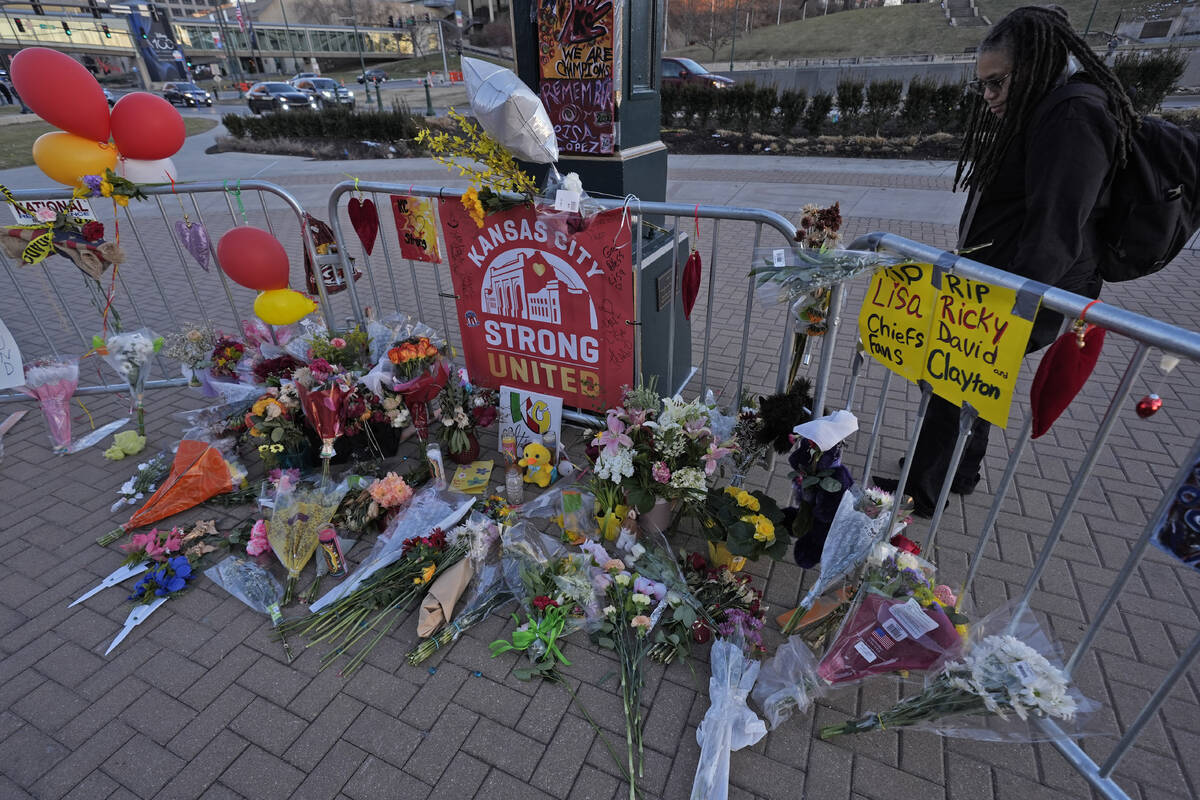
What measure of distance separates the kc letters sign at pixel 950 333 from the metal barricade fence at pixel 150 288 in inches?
138

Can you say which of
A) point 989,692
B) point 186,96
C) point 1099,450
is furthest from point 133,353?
point 186,96

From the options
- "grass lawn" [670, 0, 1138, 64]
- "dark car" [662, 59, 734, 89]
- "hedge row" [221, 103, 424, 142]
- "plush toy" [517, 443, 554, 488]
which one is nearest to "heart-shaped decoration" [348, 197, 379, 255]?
"plush toy" [517, 443, 554, 488]

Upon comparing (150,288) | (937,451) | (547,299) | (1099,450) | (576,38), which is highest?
(576,38)

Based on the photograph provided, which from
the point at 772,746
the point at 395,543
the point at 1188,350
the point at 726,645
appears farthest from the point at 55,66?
the point at 1188,350

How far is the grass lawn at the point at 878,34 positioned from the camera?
130 feet

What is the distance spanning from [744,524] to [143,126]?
4.50 m

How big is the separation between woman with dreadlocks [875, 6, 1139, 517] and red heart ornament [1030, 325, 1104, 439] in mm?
704

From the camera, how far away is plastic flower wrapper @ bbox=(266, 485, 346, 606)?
291 centimetres

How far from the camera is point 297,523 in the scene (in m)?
3.04

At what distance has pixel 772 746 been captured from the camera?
2180mm

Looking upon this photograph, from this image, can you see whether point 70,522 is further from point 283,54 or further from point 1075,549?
point 283,54

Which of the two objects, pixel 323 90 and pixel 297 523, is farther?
pixel 323 90

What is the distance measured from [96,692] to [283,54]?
7863 centimetres

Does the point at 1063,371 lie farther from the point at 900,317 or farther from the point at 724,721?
the point at 724,721
